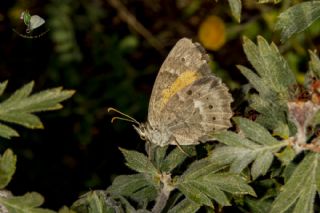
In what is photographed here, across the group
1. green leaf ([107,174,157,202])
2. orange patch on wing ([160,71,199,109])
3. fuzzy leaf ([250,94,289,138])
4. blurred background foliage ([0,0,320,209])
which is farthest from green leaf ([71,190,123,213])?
blurred background foliage ([0,0,320,209])

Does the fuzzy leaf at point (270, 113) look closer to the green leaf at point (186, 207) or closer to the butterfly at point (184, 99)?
the butterfly at point (184, 99)

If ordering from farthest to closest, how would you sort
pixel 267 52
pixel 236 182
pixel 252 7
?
pixel 252 7, pixel 267 52, pixel 236 182

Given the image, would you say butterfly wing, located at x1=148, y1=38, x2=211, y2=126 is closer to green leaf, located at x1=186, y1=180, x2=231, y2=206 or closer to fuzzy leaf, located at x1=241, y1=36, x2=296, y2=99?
fuzzy leaf, located at x1=241, y1=36, x2=296, y2=99

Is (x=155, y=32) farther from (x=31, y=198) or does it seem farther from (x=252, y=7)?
(x=31, y=198)

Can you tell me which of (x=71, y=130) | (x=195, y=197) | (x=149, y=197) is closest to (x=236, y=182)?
(x=195, y=197)

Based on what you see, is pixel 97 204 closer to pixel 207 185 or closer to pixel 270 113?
pixel 207 185

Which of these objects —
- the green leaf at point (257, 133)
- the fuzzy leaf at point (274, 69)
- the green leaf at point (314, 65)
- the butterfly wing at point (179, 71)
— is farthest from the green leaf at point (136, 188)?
the green leaf at point (314, 65)
